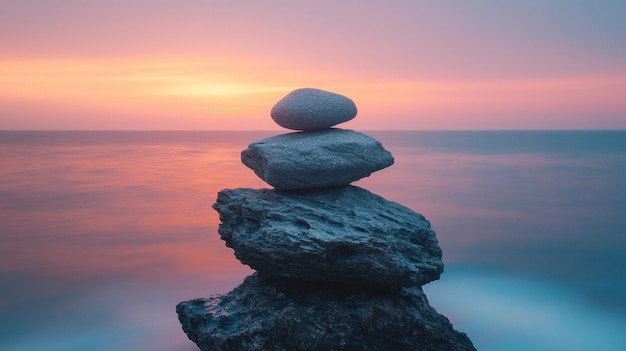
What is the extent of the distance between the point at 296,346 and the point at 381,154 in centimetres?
294

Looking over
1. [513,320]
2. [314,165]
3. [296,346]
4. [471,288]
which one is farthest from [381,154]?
[471,288]

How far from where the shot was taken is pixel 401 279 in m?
6.96

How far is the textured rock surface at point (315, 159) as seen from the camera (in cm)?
729

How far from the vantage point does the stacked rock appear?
687 centimetres

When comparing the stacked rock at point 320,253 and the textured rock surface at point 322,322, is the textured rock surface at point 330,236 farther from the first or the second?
the textured rock surface at point 322,322

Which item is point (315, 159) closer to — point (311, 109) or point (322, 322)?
point (311, 109)

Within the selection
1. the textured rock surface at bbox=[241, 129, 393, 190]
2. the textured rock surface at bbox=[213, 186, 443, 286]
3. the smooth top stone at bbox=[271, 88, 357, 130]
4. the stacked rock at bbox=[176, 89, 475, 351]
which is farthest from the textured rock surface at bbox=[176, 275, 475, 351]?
the smooth top stone at bbox=[271, 88, 357, 130]

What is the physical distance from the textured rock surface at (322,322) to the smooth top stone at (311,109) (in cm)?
233

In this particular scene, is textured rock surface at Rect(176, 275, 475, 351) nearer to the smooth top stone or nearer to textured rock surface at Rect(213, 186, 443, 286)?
textured rock surface at Rect(213, 186, 443, 286)

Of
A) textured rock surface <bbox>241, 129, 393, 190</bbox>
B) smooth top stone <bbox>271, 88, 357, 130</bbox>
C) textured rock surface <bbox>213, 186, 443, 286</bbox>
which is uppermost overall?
smooth top stone <bbox>271, 88, 357, 130</bbox>

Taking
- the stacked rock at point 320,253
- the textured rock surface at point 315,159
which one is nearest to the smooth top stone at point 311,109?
the stacked rock at point 320,253

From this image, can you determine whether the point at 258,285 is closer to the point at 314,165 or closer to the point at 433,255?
the point at 314,165

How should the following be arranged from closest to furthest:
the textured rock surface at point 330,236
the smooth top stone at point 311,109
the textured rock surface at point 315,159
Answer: the textured rock surface at point 330,236
the textured rock surface at point 315,159
the smooth top stone at point 311,109

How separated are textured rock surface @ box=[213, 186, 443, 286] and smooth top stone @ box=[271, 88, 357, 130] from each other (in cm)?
101
